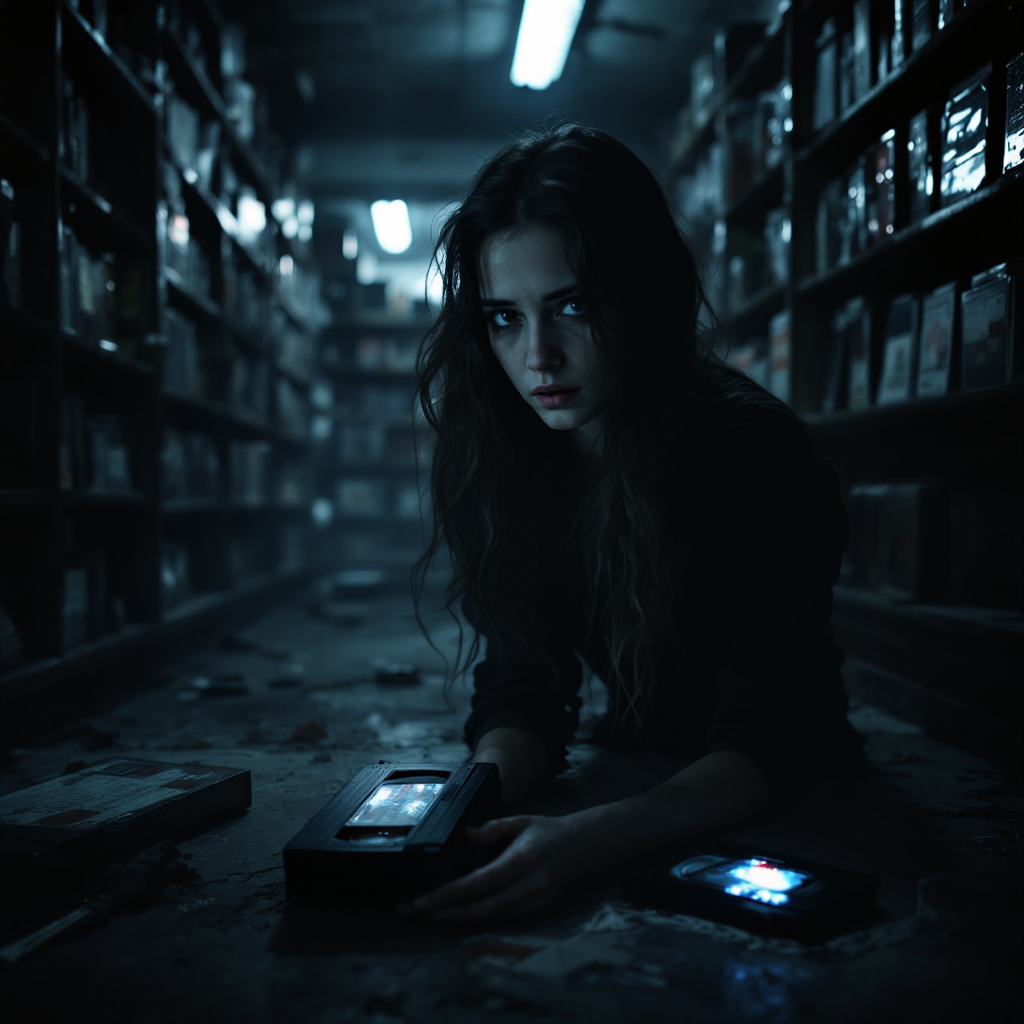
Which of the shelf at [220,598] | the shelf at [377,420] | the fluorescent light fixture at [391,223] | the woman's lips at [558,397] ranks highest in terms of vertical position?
the fluorescent light fixture at [391,223]

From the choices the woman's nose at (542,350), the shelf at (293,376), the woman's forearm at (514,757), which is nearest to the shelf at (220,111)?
the shelf at (293,376)

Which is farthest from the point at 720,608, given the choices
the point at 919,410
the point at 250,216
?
the point at 250,216

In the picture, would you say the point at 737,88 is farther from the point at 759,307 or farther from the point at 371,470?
the point at 371,470

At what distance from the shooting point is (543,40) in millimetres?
4438

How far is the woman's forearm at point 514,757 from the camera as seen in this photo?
1284 mm

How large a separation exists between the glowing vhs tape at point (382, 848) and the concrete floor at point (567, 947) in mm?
31

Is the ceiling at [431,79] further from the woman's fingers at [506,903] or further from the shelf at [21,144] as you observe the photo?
the woman's fingers at [506,903]

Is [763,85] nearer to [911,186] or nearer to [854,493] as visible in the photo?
[911,186]

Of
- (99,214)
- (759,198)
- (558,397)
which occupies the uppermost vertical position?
(759,198)

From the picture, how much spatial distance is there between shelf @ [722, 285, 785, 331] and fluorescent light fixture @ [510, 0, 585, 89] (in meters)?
1.72

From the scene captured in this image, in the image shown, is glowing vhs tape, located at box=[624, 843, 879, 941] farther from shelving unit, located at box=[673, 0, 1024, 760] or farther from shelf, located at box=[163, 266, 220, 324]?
Answer: shelf, located at box=[163, 266, 220, 324]

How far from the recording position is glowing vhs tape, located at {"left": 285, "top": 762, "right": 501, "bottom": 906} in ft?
3.00

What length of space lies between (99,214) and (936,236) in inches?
82.3

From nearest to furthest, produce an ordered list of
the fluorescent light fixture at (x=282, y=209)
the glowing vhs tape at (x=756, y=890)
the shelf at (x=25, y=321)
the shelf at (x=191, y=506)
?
the glowing vhs tape at (x=756, y=890)
the shelf at (x=25, y=321)
the shelf at (x=191, y=506)
the fluorescent light fixture at (x=282, y=209)
